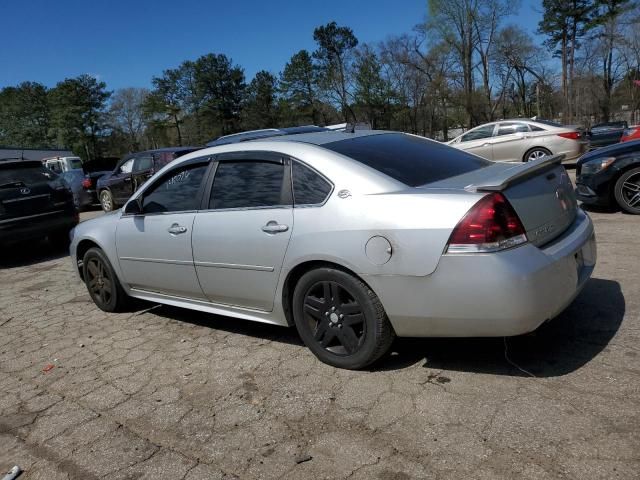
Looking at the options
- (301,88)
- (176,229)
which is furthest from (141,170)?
(301,88)

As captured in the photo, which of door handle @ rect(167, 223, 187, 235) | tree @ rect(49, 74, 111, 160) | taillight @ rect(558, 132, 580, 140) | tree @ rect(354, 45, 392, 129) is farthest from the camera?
tree @ rect(49, 74, 111, 160)

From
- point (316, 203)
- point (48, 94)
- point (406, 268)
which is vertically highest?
point (48, 94)

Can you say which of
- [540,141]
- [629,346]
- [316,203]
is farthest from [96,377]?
[540,141]

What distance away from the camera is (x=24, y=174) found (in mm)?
8375

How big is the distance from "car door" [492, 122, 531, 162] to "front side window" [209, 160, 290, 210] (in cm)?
1051

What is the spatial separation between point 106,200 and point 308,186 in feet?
43.4

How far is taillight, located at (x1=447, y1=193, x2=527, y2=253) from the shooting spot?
2625mm

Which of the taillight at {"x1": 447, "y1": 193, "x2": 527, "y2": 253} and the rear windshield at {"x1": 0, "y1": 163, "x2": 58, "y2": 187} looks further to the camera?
the rear windshield at {"x1": 0, "y1": 163, "x2": 58, "y2": 187}

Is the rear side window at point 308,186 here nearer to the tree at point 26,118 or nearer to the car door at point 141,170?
the car door at point 141,170

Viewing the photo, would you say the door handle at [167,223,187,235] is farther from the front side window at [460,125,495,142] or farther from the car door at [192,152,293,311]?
the front side window at [460,125,495,142]

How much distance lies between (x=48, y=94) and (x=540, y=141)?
69.4m

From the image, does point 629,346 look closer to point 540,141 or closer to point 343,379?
point 343,379

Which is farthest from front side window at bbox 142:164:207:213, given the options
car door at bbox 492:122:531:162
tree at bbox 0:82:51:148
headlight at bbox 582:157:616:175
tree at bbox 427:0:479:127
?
tree at bbox 0:82:51:148

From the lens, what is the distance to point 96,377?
11.9ft
